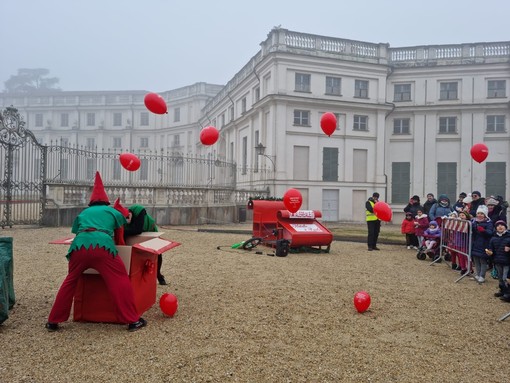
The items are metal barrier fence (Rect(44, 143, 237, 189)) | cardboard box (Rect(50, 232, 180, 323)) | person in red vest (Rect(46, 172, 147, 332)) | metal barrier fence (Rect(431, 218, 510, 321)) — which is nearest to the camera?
person in red vest (Rect(46, 172, 147, 332))

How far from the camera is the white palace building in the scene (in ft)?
88.2

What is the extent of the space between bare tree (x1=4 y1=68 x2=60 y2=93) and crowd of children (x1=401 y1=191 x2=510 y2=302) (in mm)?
83957

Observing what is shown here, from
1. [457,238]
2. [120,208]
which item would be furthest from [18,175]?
[457,238]

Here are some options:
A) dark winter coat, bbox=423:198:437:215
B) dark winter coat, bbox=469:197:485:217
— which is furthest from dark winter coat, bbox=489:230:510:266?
dark winter coat, bbox=423:198:437:215

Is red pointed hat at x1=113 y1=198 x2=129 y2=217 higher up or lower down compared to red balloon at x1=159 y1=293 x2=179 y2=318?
higher up

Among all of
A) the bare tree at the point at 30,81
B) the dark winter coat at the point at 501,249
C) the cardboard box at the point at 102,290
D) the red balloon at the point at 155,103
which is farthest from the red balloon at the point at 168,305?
the bare tree at the point at 30,81

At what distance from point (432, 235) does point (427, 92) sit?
21.4 m

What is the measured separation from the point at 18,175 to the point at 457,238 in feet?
51.7

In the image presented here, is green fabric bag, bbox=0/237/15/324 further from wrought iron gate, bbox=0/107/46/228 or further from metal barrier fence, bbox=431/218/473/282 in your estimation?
wrought iron gate, bbox=0/107/46/228

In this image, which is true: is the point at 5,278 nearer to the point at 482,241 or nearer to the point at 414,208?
the point at 482,241

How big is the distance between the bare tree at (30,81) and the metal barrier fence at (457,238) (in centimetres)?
8568

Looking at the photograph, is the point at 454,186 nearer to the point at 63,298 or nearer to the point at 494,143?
the point at 494,143

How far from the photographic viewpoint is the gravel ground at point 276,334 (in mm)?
3941

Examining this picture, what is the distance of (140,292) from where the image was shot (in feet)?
18.1
